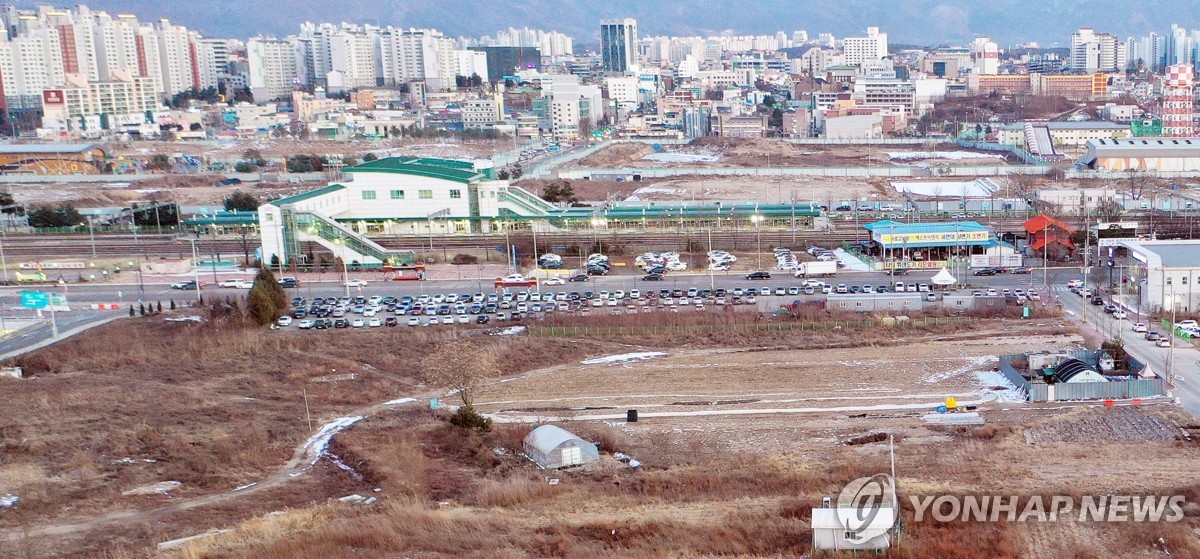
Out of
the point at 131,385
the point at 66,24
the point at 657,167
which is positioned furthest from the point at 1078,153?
the point at 66,24

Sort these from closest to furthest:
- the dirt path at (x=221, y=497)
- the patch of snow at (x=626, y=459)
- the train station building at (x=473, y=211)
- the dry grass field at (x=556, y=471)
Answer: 1. the dry grass field at (x=556, y=471)
2. the dirt path at (x=221, y=497)
3. the patch of snow at (x=626, y=459)
4. the train station building at (x=473, y=211)

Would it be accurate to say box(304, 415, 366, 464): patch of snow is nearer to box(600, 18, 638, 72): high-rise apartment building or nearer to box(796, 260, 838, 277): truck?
box(796, 260, 838, 277): truck

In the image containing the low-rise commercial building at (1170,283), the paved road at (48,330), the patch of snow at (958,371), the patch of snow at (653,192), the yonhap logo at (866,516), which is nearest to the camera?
the yonhap logo at (866,516)

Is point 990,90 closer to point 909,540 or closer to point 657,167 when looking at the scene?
point 657,167

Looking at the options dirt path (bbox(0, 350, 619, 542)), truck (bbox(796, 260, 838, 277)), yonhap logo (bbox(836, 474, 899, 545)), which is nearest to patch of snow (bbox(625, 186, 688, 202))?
truck (bbox(796, 260, 838, 277))

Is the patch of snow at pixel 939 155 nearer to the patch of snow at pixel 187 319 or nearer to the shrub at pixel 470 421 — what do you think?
the patch of snow at pixel 187 319

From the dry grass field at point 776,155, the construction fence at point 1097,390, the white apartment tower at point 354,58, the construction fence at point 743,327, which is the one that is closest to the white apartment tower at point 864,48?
the white apartment tower at point 354,58

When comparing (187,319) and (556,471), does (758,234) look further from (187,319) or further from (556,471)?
(556,471)
